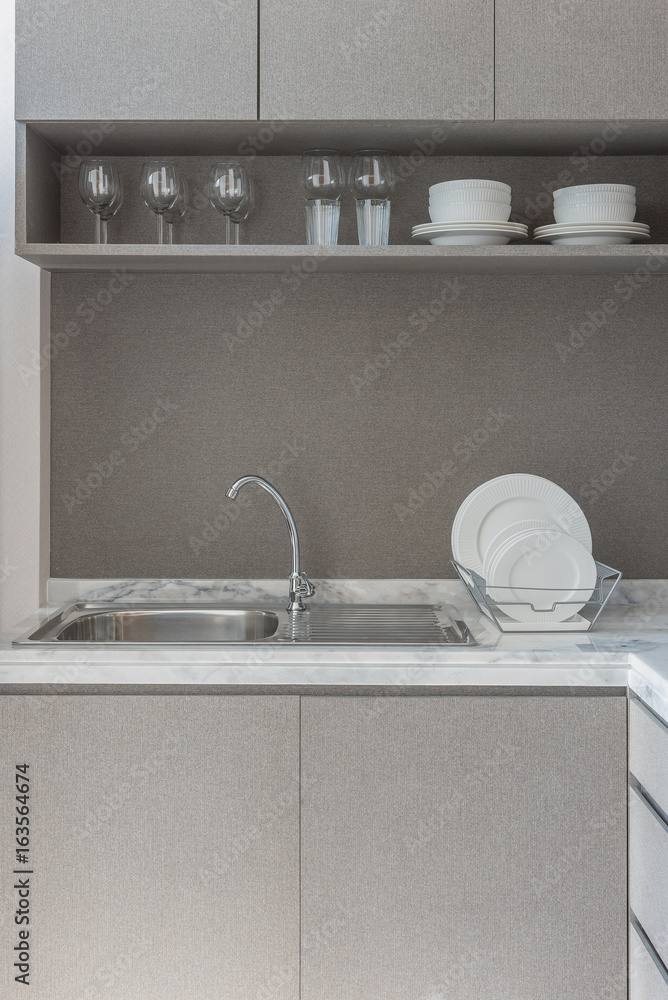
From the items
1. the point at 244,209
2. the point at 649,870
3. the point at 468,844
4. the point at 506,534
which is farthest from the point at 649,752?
the point at 244,209

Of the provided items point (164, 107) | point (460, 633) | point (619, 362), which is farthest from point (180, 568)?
point (619, 362)

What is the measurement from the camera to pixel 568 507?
1.91 m

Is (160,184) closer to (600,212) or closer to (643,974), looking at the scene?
(600,212)

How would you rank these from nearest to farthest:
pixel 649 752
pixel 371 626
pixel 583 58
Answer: pixel 649 752 → pixel 583 58 → pixel 371 626

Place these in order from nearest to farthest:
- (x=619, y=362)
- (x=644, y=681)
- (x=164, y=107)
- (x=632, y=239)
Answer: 1. (x=644, y=681)
2. (x=164, y=107)
3. (x=632, y=239)
4. (x=619, y=362)

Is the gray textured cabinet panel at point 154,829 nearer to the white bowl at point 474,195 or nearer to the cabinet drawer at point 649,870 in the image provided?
the cabinet drawer at point 649,870

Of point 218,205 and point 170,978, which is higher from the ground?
point 218,205

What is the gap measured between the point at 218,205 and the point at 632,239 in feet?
2.93

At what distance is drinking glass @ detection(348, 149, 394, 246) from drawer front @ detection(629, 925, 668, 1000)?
1438 mm

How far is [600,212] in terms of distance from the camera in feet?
5.90

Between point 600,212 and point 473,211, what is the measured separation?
264 mm

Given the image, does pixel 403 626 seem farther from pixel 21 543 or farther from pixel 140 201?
pixel 140 201

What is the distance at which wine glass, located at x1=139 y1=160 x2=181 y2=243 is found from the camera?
188 centimetres

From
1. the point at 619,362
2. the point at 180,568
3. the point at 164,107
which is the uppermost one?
the point at 164,107
